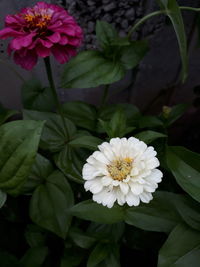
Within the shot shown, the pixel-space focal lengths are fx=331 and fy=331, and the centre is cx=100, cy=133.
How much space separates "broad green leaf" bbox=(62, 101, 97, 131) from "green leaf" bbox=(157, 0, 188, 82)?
0.34 meters

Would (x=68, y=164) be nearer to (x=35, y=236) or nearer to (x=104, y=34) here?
(x=35, y=236)

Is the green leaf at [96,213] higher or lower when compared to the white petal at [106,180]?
lower

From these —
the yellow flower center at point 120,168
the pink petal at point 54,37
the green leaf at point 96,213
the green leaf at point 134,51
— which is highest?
the pink petal at point 54,37

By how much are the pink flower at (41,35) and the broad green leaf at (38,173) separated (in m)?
0.23

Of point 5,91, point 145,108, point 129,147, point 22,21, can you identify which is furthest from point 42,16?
point 145,108

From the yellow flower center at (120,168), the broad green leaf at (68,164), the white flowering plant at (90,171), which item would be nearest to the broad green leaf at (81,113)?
the white flowering plant at (90,171)

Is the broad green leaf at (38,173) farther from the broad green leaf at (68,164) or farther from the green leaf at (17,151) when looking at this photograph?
the green leaf at (17,151)

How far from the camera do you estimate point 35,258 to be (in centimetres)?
66

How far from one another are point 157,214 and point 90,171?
7.3 inches

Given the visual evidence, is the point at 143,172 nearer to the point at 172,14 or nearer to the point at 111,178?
the point at 111,178

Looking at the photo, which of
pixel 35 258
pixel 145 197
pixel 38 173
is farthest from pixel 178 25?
pixel 35 258

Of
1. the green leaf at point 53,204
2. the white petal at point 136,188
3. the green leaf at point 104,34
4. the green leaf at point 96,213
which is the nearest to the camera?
the white petal at point 136,188

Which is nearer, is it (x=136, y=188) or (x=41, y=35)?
(x=136, y=188)

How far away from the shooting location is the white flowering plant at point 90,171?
50 cm
